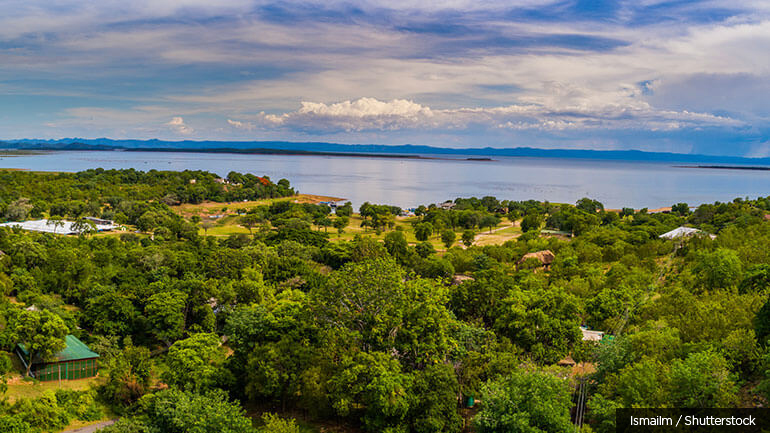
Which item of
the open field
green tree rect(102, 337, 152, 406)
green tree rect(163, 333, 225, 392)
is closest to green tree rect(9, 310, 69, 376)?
green tree rect(102, 337, 152, 406)

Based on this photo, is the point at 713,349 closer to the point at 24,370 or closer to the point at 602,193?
the point at 24,370

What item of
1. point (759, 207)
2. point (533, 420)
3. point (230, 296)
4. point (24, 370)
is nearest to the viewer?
point (533, 420)

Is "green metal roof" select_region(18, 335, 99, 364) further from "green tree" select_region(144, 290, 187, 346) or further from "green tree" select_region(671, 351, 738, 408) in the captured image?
"green tree" select_region(671, 351, 738, 408)

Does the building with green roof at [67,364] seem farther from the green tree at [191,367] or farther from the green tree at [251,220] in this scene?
the green tree at [251,220]

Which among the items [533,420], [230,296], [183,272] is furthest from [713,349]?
[183,272]

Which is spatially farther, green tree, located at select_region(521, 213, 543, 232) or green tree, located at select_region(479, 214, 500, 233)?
green tree, located at select_region(479, 214, 500, 233)

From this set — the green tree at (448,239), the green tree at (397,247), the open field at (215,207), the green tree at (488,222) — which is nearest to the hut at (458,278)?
the green tree at (397,247)

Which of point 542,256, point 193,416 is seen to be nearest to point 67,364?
point 193,416
